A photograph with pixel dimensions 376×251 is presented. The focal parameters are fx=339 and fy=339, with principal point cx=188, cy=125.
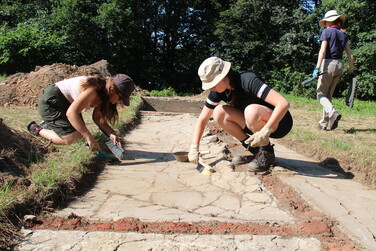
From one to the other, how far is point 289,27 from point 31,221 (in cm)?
1336

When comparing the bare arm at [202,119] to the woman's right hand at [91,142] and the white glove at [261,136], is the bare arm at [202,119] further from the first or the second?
the woman's right hand at [91,142]

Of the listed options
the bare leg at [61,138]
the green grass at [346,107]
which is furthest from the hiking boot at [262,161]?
the green grass at [346,107]

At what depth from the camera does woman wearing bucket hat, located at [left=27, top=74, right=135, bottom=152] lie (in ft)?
10.5

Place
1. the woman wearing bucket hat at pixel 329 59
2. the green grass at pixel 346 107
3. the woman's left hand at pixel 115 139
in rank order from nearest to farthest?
the woman's left hand at pixel 115 139 < the woman wearing bucket hat at pixel 329 59 < the green grass at pixel 346 107

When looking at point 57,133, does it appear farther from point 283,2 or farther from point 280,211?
point 283,2

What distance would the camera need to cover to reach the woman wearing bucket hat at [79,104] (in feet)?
10.5

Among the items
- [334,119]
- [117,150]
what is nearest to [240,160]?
[117,150]

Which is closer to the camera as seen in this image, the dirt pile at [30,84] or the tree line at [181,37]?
the dirt pile at [30,84]

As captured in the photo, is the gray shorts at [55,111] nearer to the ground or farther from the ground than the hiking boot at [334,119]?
farther from the ground

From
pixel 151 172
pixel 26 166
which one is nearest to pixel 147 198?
pixel 151 172

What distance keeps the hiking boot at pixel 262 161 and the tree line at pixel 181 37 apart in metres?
9.32

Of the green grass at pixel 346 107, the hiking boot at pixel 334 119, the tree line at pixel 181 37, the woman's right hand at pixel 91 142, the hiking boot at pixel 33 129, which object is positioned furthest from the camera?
the tree line at pixel 181 37

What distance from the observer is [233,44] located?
1392 cm

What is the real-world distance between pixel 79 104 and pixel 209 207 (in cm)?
159
